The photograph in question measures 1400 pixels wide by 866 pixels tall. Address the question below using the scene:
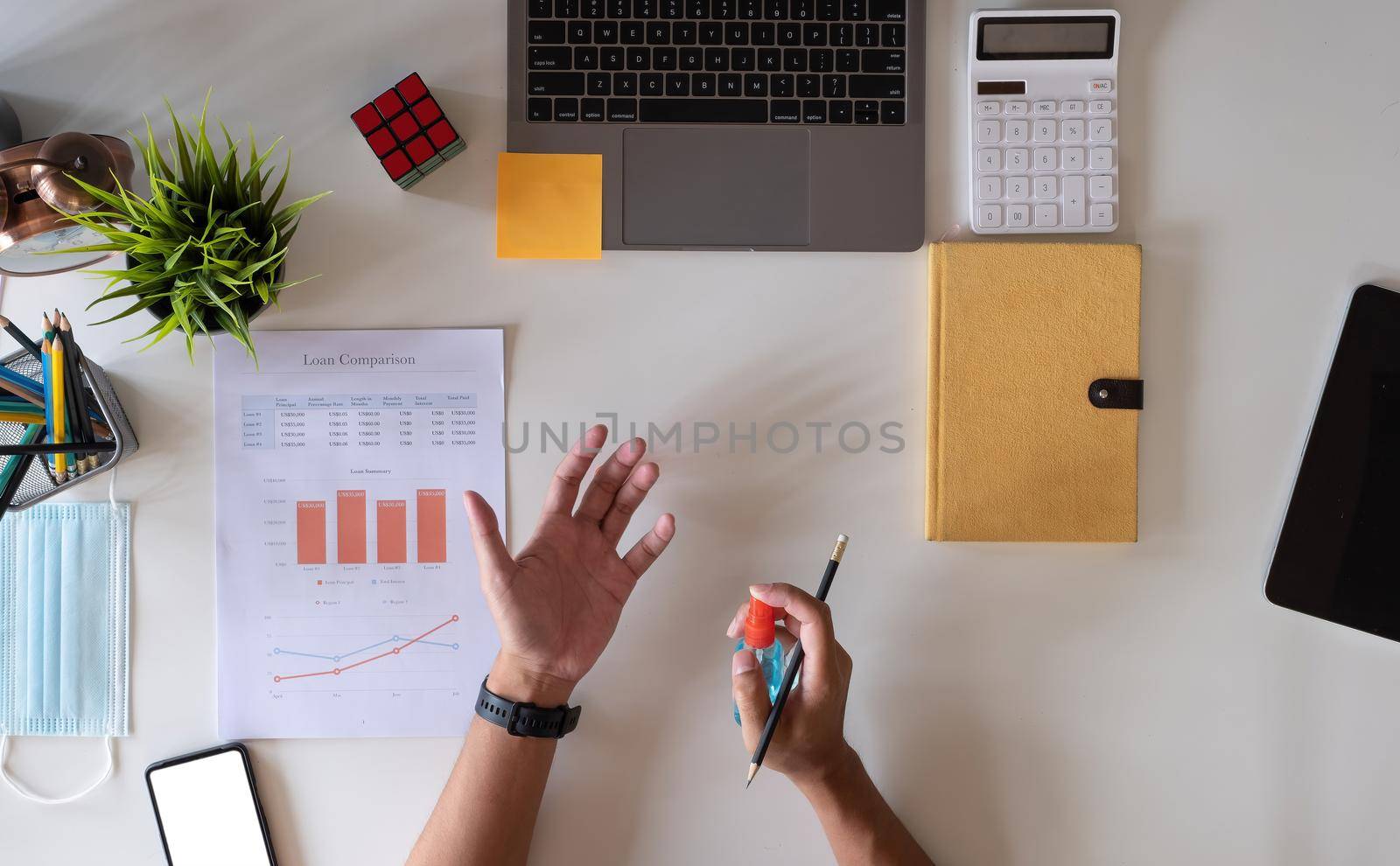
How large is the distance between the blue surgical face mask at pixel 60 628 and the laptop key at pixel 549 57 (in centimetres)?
73

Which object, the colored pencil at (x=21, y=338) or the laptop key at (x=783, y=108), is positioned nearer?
the colored pencil at (x=21, y=338)

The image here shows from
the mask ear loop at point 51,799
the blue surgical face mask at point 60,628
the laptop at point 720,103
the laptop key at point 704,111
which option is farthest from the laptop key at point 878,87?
the mask ear loop at point 51,799

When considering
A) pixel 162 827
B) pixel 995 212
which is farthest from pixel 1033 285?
pixel 162 827

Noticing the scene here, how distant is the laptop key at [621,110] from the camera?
34.9 inches

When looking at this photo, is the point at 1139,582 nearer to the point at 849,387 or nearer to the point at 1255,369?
the point at 1255,369

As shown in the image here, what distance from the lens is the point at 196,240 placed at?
0.75 m

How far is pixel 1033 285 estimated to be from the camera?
2.90ft

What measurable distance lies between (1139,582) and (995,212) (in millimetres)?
472

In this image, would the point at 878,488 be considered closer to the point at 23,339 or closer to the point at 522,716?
the point at 522,716

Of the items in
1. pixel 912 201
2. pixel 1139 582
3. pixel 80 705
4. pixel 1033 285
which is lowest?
pixel 80 705

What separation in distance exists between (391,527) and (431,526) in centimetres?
5

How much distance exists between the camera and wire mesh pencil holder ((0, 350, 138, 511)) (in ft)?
2.74

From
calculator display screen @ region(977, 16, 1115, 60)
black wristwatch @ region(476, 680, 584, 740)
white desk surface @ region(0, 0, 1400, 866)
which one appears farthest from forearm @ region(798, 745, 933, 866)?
calculator display screen @ region(977, 16, 1115, 60)

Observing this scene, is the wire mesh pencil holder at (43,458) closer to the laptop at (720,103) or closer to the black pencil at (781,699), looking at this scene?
the laptop at (720,103)
